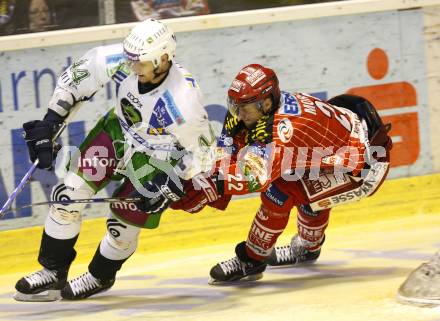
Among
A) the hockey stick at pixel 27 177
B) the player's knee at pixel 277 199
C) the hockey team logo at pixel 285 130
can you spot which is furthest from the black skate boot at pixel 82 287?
the hockey team logo at pixel 285 130

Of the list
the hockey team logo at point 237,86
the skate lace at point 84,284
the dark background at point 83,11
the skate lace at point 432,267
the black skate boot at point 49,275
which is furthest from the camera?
the dark background at point 83,11

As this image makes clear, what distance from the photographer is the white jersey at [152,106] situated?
5605 millimetres

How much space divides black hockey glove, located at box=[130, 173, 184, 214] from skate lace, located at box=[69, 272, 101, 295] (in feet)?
1.92

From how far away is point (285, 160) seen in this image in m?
5.71

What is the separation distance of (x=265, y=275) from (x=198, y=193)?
0.97 metres

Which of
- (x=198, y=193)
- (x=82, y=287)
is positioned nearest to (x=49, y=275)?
(x=82, y=287)

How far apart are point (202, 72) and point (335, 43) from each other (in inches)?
41.7

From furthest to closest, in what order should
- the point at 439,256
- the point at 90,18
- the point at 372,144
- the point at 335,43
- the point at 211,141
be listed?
the point at 335,43 < the point at 90,18 < the point at 372,144 < the point at 211,141 < the point at 439,256

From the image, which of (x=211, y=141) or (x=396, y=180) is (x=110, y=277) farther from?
(x=396, y=180)

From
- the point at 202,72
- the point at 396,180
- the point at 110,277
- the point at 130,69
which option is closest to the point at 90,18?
the point at 202,72

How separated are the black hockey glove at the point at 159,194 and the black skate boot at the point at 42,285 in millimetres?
666

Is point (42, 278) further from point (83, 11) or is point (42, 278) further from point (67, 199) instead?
point (83, 11)

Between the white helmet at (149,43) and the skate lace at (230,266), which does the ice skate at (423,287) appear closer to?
the skate lace at (230,266)

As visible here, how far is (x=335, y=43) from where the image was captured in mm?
7754
